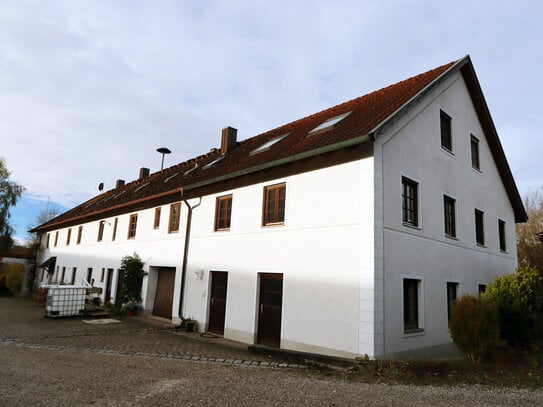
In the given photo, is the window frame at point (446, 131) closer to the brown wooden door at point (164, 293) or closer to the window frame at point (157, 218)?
the brown wooden door at point (164, 293)

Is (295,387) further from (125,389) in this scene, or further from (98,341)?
(98,341)

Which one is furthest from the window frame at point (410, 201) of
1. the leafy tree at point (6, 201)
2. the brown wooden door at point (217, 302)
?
the leafy tree at point (6, 201)

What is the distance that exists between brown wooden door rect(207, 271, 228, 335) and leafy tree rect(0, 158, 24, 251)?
27511 mm

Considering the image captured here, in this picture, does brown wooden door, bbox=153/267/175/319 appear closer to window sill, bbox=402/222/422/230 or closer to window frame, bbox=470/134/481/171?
window sill, bbox=402/222/422/230

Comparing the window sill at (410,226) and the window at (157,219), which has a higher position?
the window at (157,219)

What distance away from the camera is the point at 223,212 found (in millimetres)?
13195

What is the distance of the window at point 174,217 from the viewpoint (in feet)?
51.3

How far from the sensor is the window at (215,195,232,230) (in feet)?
42.4

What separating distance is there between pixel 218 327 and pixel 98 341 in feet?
11.8

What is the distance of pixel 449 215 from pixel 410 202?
248cm

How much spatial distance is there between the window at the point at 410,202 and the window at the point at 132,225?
43.6ft

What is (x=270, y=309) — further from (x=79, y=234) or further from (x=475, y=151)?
(x=79, y=234)

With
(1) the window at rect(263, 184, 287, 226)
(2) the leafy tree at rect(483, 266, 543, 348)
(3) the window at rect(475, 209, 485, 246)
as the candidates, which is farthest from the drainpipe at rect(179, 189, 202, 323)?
(3) the window at rect(475, 209, 485, 246)

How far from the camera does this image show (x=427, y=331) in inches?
382
